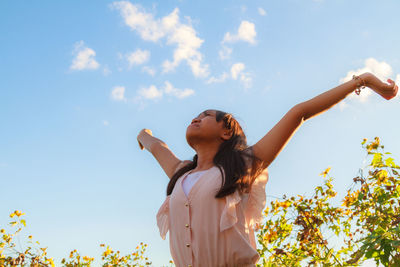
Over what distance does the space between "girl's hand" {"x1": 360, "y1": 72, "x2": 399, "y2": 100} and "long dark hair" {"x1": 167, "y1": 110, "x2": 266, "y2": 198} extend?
2.10 ft

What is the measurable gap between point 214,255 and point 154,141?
3.79 feet

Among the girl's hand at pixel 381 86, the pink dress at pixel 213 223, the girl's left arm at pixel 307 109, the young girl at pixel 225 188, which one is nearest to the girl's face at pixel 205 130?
the young girl at pixel 225 188

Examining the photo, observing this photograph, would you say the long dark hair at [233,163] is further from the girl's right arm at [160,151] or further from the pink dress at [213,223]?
the girl's right arm at [160,151]

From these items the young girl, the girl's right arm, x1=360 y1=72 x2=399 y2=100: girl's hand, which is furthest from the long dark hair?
x1=360 y1=72 x2=399 y2=100: girl's hand

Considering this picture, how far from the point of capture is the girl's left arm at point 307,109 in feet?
5.79

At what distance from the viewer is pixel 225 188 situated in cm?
167

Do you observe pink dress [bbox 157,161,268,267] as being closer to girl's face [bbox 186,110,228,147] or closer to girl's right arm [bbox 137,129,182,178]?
girl's face [bbox 186,110,228,147]

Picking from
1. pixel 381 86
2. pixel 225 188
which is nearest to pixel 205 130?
pixel 225 188

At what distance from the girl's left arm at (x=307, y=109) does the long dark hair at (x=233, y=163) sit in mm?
91

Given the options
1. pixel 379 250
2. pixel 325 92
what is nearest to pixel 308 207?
pixel 379 250

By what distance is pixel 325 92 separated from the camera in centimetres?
180

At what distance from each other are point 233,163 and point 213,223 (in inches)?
12.7

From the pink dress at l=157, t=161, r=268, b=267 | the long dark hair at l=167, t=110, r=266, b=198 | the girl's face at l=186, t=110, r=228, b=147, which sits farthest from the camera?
the girl's face at l=186, t=110, r=228, b=147

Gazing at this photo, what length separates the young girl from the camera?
1606 millimetres
